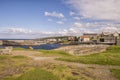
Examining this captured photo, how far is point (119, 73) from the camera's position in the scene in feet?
86.2

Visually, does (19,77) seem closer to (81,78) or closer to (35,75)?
(35,75)

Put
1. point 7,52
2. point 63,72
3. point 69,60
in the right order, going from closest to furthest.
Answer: point 63,72, point 69,60, point 7,52

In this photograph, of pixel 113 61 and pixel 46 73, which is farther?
pixel 113 61

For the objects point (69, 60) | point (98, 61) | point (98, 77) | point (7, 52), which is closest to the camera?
point (98, 77)

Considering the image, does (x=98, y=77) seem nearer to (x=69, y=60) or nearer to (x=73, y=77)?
(x=73, y=77)

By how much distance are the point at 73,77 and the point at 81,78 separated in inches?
41.7

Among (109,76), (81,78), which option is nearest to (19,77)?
(81,78)

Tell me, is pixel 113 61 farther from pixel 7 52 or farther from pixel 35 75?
pixel 7 52

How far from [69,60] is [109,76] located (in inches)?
559

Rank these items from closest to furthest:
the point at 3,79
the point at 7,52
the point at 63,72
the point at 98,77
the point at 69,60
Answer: the point at 3,79
the point at 98,77
the point at 63,72
the point at 69,60
the point at 7,52

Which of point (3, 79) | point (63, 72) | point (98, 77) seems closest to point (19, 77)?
point (3, 79)

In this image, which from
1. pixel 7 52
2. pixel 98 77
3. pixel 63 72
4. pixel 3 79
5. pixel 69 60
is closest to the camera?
pixel 3 79

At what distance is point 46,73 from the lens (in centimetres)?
2442

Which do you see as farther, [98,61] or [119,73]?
[98,61]
